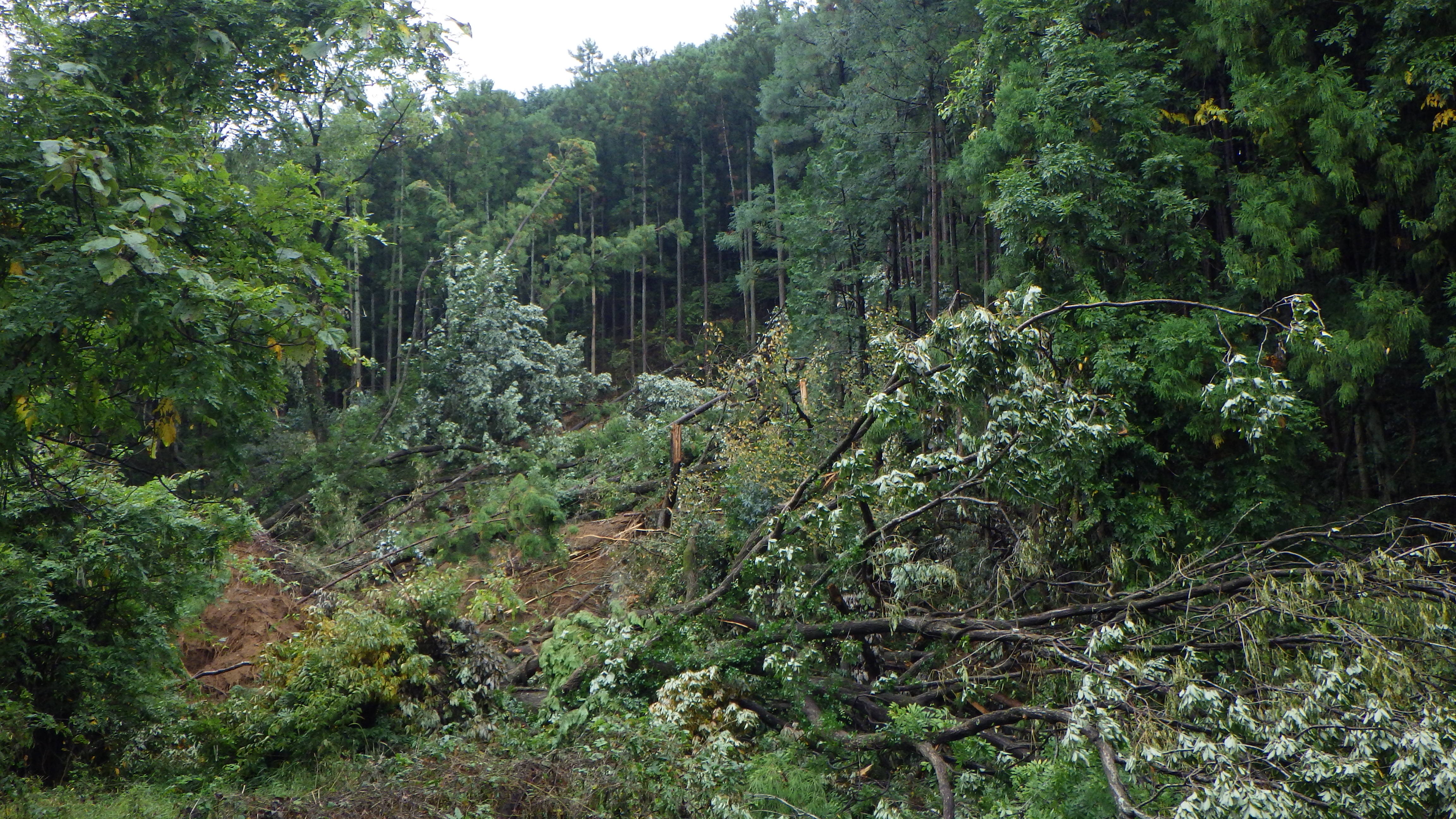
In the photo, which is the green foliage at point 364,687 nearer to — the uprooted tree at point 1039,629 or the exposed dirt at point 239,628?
the uprooted tree at point 1039,629

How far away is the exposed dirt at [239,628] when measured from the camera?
948 centimetres

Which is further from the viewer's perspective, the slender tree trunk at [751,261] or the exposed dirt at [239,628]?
the slender tree trunk at [751,261]

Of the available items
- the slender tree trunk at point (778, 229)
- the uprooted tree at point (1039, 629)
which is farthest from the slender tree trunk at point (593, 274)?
the uprooted tree at point (1039, 629)

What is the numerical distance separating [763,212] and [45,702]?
21.7 meters

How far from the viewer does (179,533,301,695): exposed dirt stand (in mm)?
9484

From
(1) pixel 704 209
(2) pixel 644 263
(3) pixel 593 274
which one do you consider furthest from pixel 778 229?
(3) pixel 593 274

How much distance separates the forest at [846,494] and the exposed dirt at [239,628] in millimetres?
72

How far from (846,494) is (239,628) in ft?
24.5

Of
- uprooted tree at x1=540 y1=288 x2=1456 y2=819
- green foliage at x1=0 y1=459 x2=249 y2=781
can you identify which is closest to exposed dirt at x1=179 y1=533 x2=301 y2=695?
green foliage at x1=0 y1=459 x2=249 y2=781

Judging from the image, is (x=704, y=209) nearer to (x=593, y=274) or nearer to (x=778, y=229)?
(x=593, y=274)

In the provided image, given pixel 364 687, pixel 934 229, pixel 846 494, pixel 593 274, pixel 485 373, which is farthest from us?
pixel 593 274

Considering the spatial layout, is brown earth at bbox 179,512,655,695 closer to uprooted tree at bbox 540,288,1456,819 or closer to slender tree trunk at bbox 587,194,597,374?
uprooted tree at bbox 540,288,1456,819

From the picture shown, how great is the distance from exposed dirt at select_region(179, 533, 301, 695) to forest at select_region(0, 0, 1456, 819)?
7cm

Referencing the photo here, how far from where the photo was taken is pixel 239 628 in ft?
33.8
